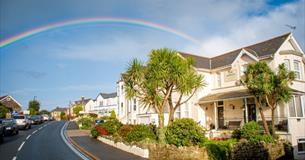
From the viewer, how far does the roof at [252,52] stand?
2325cm

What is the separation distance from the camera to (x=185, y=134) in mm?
15070

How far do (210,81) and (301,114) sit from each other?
948 centimetres

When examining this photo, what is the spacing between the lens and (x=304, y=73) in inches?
983

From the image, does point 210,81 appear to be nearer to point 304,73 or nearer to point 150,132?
point 304,73

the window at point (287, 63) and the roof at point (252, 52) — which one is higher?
the roof at point (252, 52)

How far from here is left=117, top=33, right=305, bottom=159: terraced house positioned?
20.0 m

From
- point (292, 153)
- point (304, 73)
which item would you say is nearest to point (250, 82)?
point (292, 153)

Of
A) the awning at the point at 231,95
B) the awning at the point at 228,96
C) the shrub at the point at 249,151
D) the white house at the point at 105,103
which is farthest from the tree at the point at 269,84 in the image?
the white house at the point at 105,103

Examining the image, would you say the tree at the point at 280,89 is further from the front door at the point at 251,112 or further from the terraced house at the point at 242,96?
the front door at the point at 251,112

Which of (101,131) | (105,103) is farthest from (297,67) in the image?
(105,103)

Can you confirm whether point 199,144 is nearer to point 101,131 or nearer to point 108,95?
point 101,131

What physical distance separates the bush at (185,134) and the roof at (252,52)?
11.6m

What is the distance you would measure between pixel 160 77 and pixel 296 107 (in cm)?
1251

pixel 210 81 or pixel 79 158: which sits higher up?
pixel 210 81
